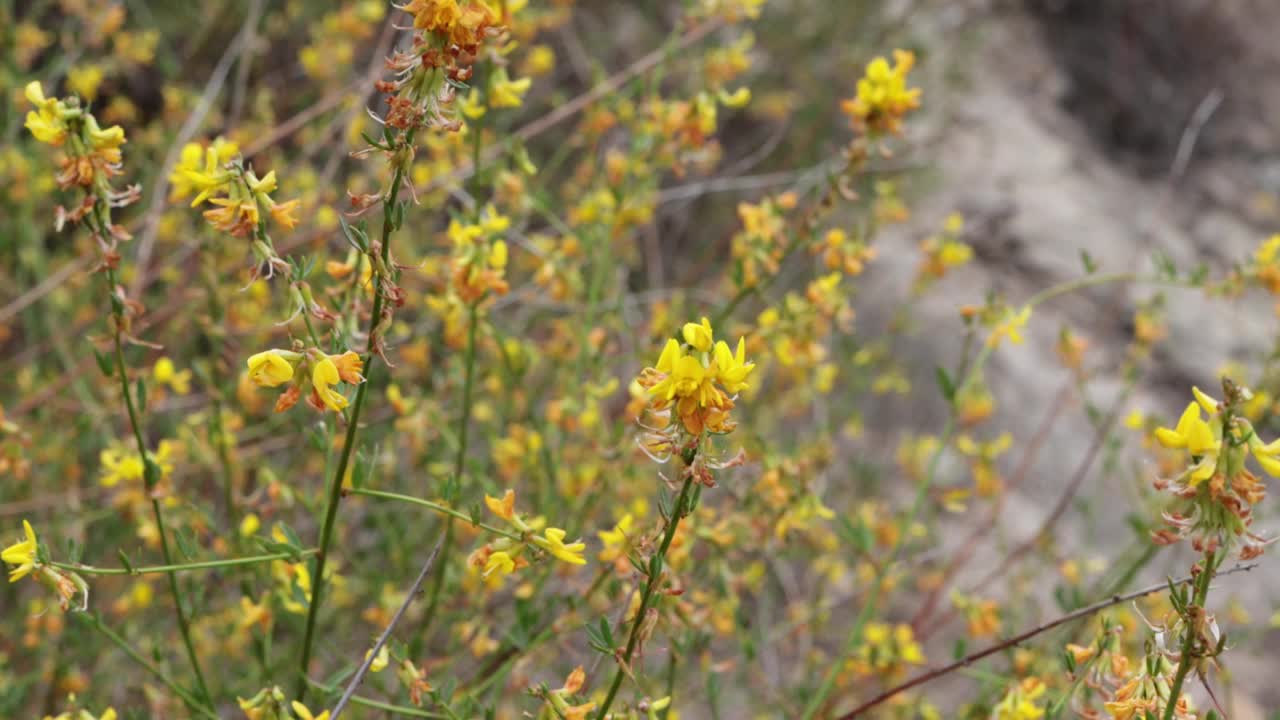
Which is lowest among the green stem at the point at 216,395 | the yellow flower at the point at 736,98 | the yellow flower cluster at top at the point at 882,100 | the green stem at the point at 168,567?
the green stem at the point at 168,567

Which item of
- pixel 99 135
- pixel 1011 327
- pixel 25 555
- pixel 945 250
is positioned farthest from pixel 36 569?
pixel 945 250

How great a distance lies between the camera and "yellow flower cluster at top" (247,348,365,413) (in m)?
1.09

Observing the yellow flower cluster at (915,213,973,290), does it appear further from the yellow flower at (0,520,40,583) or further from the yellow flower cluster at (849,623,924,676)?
the yellow flower at (0,520,40,583)

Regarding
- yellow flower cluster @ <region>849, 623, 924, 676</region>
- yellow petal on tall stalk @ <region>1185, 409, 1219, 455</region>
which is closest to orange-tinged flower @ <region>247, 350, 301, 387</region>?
yellow petal on tall stalk @ <region>1185, 409, 1219, 455</region>

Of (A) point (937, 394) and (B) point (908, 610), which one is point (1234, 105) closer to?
(A) point (937, 394)

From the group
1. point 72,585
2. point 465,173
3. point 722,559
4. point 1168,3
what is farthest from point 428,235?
point 1168,3

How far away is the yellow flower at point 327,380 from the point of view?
1.09m

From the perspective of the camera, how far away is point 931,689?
11.8 feet

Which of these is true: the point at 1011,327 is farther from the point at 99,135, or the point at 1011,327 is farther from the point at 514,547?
the point at 99,135

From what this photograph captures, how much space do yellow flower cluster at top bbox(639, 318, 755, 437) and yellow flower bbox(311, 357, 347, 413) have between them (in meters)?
0.31

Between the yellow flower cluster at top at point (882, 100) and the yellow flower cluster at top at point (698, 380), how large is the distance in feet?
2.93

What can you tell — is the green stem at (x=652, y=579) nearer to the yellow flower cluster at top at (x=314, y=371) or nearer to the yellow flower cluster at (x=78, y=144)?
the yellow flower cluster at top at (x=314, y=371)

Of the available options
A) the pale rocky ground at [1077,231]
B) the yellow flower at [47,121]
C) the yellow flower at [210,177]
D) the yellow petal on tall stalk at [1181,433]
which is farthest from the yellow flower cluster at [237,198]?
the pale rocky ground at [1077,231]

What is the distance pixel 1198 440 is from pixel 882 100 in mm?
953
